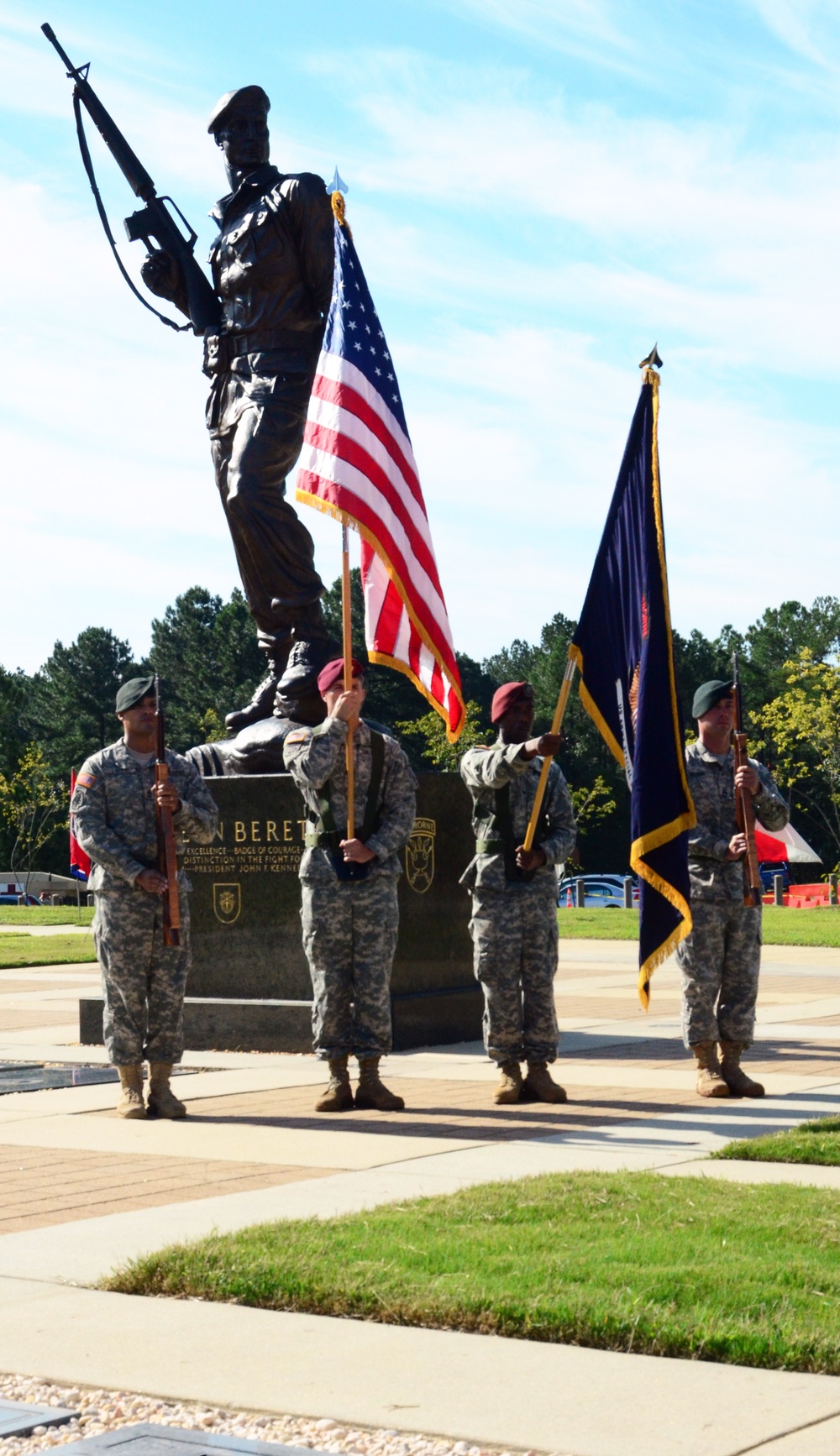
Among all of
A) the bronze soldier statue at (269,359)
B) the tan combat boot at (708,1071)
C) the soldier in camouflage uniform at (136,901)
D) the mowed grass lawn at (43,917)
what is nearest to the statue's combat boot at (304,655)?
the bronze soldier statue at (269,359)

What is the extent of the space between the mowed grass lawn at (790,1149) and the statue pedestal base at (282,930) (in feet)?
13.9

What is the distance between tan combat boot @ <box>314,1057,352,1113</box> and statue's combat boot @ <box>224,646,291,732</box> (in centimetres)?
400

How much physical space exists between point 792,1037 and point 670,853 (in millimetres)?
3983

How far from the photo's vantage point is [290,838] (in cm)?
1123

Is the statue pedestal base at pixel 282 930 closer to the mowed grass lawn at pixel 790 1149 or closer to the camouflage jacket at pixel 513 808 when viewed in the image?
the camouflage jacket at pixel 513 808

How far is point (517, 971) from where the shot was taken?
28.1 ft

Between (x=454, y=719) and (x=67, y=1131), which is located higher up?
(x=454, y=719)

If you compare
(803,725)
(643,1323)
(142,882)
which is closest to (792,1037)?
(142,882)

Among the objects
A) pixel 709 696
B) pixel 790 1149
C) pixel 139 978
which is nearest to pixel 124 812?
pixel 139 978

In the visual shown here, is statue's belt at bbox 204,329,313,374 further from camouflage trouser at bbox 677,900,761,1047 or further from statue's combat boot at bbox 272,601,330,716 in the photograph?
camouflage trouser at bbox 677,900,761,1047

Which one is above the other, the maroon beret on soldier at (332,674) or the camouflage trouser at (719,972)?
the maroon beret on soldier at (332,674)

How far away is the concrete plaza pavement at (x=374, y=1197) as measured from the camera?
12.5 ft

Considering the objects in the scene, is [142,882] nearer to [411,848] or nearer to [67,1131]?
[67,1131]

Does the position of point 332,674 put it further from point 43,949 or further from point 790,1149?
point 43,949
